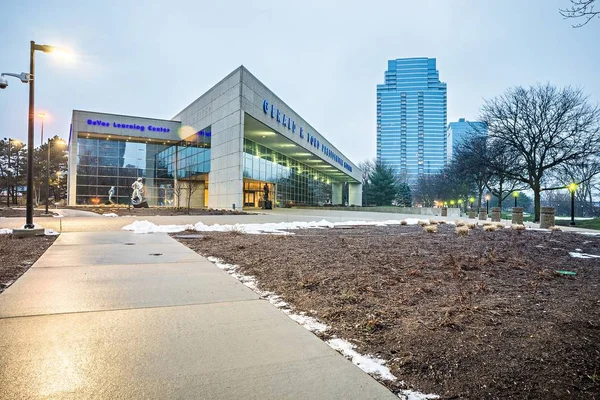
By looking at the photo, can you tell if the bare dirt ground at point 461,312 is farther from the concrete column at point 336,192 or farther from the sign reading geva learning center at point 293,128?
the concrete column at point 336,192

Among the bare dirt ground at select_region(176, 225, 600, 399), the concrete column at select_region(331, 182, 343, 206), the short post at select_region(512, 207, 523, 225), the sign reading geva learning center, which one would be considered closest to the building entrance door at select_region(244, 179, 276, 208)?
the sign reading geva learning center

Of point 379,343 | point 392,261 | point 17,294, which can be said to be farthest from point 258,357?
point 392,261

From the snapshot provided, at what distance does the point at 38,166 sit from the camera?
6488 centimetres

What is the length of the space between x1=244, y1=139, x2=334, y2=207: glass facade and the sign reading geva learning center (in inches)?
178

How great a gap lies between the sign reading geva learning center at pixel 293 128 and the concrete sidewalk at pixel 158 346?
33616 mm

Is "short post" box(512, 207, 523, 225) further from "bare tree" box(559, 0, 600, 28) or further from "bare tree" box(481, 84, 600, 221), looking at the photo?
"bare tree" box(559, 0, 600, 28)

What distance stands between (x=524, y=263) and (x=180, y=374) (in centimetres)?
682

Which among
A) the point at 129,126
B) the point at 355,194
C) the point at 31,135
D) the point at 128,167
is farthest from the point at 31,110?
the point at 355,194

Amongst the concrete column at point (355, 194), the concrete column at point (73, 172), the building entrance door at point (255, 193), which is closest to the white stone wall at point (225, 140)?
the building entrance door at point (255, 193)

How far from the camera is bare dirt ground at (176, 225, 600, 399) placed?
2467 mm

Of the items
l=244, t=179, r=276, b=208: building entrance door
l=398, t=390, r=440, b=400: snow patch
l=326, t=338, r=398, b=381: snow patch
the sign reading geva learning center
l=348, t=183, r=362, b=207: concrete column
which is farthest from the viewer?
l=348, t=183, r=362, b=207: concrete column

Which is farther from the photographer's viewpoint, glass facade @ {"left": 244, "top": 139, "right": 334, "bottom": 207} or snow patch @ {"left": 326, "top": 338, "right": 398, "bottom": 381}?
glass facade @ {"left": 244, "top": 139, "right": 334, "bottom": 207}

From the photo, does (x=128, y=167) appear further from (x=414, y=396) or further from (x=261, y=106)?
(x=414, y=396)

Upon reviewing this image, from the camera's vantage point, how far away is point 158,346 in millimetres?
3053
